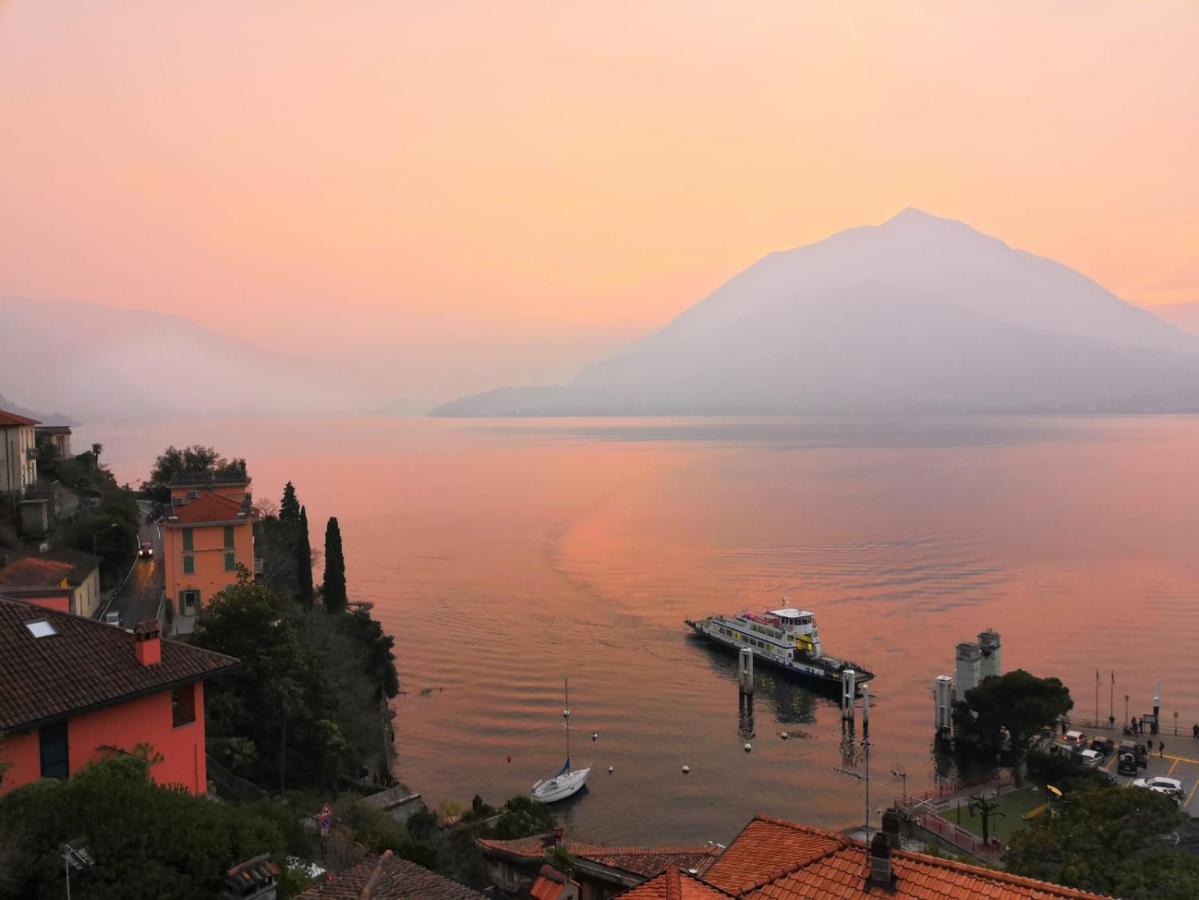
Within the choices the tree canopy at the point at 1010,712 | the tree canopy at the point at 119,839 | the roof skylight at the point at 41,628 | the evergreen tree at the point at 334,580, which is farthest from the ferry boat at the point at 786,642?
the tree canopy at the point at 119,839

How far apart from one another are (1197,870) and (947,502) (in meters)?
88.6

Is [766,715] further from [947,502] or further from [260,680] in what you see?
[947,502]

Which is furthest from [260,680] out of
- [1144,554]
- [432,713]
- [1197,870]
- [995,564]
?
[1144,554]

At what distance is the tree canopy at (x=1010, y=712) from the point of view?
2989 cm

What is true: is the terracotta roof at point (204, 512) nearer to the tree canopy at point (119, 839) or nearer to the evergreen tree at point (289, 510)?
the evergreen tree at point (289, 510)

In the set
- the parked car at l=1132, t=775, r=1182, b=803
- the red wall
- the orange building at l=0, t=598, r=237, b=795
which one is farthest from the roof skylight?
the parked car at l=1132, t=775, r=1182, b=803

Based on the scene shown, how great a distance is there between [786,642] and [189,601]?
26686 millimetres

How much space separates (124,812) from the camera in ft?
30.8

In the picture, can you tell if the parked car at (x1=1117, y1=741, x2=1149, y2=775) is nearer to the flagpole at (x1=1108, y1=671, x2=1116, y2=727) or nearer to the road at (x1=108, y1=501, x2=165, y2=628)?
the flagpole at (x1=1108, y1=671, x2=1116, y2=727)

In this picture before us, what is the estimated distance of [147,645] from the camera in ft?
42.8

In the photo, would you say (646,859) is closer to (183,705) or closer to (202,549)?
(183,705)

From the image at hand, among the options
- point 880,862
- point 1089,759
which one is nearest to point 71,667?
point 880,862

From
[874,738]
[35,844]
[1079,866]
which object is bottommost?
[874,738]

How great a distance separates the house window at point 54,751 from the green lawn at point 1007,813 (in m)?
23.3
